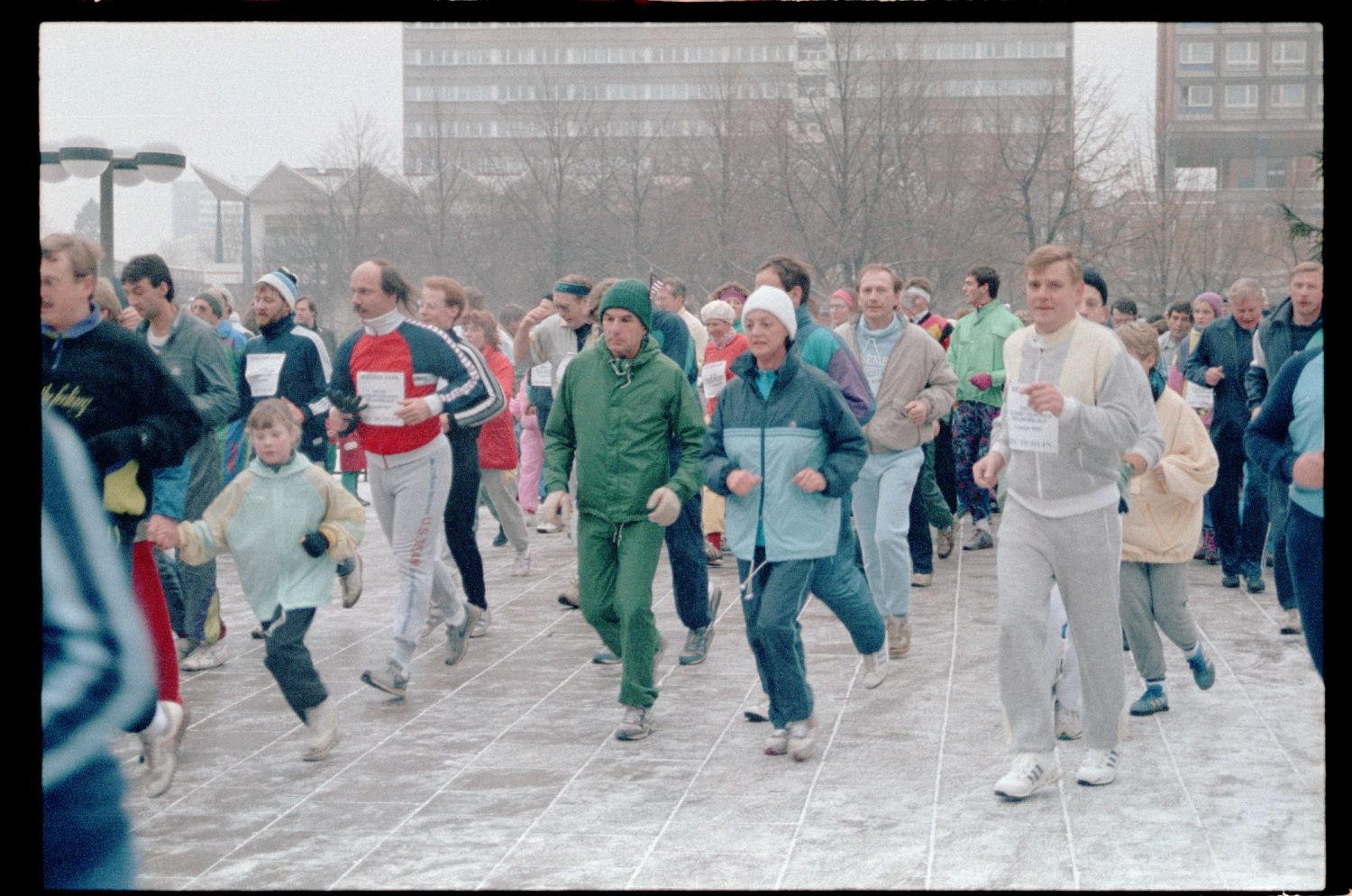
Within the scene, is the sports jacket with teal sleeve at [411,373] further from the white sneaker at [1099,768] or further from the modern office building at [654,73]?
the modern office building at [654,73]

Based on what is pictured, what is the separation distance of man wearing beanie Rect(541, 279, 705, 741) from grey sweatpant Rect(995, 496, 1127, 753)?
1515 mm

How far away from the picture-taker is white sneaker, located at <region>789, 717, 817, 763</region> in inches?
259

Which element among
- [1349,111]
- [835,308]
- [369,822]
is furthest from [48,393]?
[835,308]

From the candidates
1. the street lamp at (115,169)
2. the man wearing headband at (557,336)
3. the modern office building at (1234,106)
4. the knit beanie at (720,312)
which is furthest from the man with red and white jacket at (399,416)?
the modern office building at (1234,106)

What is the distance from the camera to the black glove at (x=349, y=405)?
7828 mm

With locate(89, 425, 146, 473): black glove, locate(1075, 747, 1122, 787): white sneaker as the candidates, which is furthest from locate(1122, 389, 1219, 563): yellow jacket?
locate(89, 425, 146, 473): black glove

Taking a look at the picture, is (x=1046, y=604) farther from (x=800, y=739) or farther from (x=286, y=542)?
(x=286, y=542)

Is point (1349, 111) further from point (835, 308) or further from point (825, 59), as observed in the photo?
point (825, 59)

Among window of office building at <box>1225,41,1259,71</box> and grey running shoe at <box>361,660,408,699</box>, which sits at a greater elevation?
window of office building at <box>1225,41,1259,71</box>

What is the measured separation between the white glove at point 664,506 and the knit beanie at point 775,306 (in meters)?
0.78

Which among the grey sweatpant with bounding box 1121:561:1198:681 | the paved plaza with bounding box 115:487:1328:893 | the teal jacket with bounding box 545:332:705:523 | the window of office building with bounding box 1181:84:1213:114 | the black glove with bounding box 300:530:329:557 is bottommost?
the paved plaza with bounding box 115:487:1328:893

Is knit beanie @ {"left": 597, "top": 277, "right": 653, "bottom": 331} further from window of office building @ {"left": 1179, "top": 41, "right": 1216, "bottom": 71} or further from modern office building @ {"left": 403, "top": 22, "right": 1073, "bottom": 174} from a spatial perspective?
window of office building @ {"left": 1179, "top": 41, "right": 1216, "bottom": 71}

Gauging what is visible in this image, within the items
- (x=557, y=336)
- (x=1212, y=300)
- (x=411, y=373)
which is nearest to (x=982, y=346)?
(x=1212, y=300)

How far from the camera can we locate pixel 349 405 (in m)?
7.85
